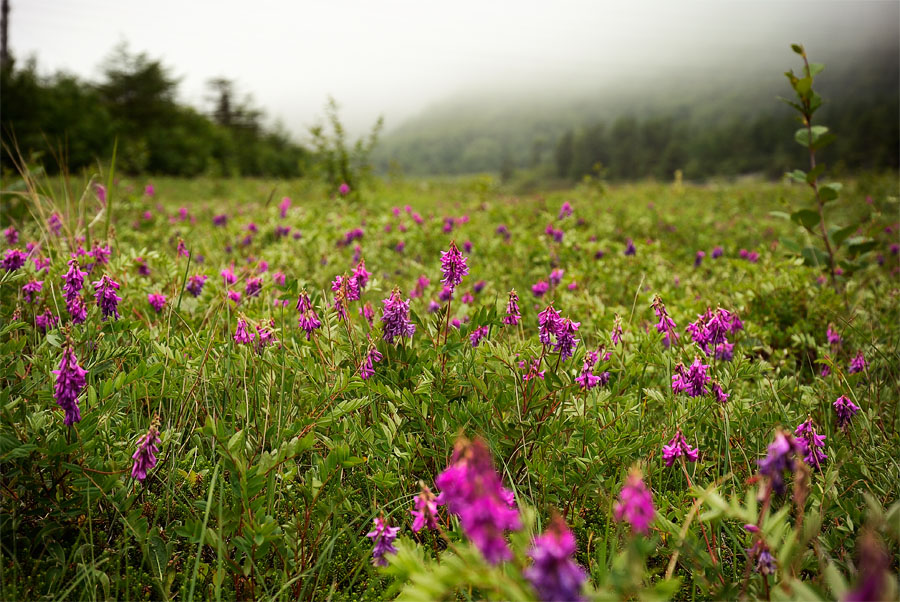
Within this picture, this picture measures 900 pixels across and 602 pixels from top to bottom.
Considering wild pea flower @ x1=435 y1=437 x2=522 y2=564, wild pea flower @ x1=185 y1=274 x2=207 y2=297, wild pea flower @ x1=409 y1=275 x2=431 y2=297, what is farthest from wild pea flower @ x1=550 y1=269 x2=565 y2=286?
wild pea flower @ x1=435 y1=437 x2=522 y2=564

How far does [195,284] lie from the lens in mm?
3115

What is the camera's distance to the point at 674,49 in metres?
193

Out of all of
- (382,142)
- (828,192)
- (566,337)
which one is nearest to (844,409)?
(566,337)

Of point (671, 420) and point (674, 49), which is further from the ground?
point (674, 49)

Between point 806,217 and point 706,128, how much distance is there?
403 feet

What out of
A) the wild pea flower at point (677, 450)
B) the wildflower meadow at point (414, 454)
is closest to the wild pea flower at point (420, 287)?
the wildflower meadow at point (414, 454)

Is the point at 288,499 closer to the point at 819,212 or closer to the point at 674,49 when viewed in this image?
the point at 819,212

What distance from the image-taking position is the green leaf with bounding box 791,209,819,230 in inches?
156

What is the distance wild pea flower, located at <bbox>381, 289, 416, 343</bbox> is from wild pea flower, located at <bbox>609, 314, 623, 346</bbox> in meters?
0.87

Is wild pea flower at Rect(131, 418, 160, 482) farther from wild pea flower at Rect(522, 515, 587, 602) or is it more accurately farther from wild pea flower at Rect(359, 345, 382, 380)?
wild pea flower at Rect(522, 515, 587, 602)

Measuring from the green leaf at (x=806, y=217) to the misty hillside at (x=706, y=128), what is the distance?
1175 millimetres

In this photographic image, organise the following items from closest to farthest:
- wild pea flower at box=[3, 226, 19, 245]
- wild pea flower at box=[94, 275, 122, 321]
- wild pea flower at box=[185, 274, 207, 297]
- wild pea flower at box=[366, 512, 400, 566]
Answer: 1. wild pea flower at box=[366, 512, 400, 566]
2. wild pea flower at box=[94, 275, 122, 321]
3. wild pea flower at box=[185, 274, 207, 297]
4. wild pea flower at box=[3, 226, 19, 245]

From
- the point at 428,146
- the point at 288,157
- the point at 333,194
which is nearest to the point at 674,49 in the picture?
the point at 428,146

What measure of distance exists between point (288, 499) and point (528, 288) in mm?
3157
